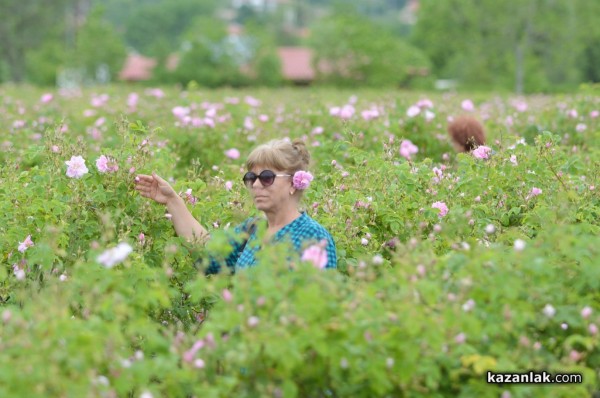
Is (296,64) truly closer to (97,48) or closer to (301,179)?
(97,48)

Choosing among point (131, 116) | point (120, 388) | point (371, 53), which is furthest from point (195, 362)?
point (371, 53)

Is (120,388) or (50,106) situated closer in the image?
(120,388)

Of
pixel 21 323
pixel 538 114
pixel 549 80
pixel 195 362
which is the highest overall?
pixel 21 323

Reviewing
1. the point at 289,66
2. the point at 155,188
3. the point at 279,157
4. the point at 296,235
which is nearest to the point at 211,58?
the point at 289,66

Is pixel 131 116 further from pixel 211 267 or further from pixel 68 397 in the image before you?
pixel 68 397

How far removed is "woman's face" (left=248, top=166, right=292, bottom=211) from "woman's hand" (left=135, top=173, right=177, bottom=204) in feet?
2.22

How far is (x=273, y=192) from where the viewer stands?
4414 millimetres

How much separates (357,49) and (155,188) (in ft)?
122

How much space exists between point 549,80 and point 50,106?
154 feet

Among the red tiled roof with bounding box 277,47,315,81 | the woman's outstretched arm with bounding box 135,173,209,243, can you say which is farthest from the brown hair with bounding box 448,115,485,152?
the red tiled roof with bounding box 277,47,315,81

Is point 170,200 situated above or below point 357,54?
above

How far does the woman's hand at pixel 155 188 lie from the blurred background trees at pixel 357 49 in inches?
1233

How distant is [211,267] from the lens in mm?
4703

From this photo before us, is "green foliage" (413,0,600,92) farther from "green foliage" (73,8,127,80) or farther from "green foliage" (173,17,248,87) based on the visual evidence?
"green foliage" (73,8,127,80)
